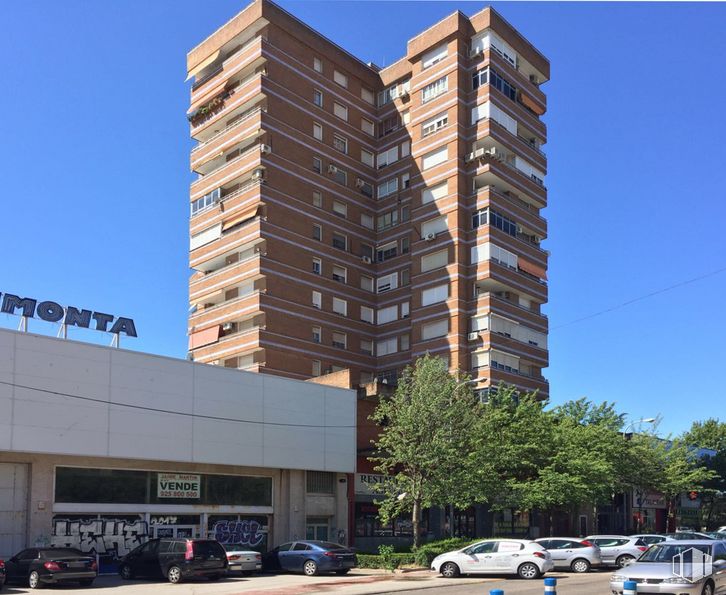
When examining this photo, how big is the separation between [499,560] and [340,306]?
110 feet

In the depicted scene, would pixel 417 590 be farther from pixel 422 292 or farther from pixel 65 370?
pixel 422 292

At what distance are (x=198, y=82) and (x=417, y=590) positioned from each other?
49.1 meters

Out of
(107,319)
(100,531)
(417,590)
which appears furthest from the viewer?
(107,319)

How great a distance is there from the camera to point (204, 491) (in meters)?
37.1

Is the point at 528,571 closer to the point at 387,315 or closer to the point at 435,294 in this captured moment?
the point at 435,294

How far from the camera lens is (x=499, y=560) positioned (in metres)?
30.6

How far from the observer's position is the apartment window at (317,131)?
6241 cm

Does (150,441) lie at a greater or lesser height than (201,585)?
greater

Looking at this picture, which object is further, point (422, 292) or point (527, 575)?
point (422, 292)

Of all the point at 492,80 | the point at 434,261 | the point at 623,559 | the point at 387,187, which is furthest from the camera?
the point at 387,187

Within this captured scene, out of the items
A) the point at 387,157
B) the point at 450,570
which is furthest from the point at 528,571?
the point at 387,157

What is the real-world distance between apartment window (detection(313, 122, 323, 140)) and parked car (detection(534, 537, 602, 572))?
37646 millimetres

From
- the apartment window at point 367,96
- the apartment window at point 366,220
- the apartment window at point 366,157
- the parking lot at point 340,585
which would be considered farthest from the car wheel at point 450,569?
the apartment window at point 367,96

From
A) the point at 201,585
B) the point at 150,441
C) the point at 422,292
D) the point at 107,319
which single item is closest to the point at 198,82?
the point at 422,292
